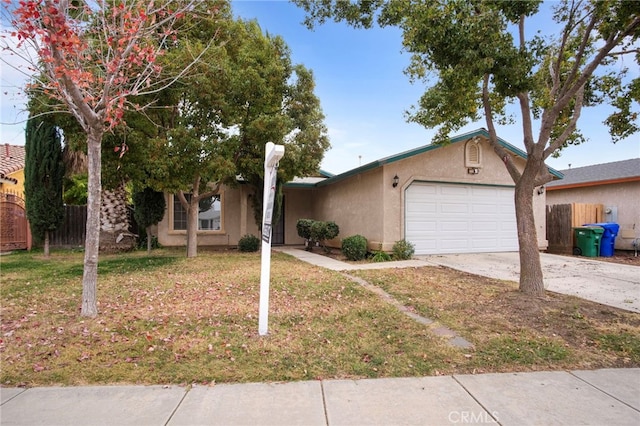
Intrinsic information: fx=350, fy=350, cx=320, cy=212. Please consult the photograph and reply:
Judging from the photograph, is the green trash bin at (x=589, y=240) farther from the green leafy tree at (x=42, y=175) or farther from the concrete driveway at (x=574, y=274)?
the green leafy tree at (x=42, y=175)

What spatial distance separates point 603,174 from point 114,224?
1983 cm

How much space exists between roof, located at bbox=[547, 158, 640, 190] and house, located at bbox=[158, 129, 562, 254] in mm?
3323

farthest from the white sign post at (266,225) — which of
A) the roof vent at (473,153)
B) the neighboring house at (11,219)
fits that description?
the neighboring house at (11,219)

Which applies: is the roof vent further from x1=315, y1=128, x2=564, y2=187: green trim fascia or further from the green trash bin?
the green trash bin

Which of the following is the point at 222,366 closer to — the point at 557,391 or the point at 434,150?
the point at 557,391

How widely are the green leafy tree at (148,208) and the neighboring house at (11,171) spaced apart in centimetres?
667

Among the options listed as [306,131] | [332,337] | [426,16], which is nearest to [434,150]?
[306,131]

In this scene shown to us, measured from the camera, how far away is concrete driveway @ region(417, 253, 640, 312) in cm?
643

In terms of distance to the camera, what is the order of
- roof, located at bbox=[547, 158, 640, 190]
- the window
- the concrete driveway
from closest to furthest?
1. the concrete driveway
2. roof, located at bbox=[547, 158, 640, 190]
3. the window

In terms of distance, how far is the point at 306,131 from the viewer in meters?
11.4

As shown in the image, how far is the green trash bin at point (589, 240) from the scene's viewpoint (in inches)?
476

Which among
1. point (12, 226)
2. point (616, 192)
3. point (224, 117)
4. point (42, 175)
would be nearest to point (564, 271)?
point (616, 192)

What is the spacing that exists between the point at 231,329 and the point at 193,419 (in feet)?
5.97

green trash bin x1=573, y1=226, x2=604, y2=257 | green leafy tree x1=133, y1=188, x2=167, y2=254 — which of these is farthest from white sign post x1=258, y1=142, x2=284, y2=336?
green trash bin x1=573, y1=226, x2=604, y2=257
